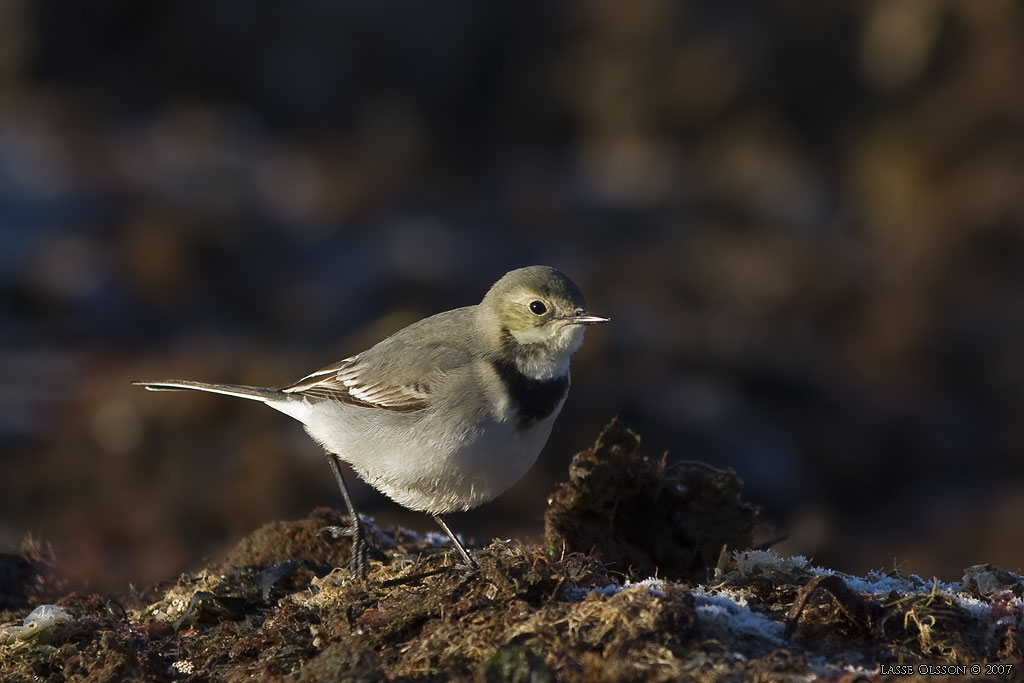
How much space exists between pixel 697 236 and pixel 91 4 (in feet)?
46.5

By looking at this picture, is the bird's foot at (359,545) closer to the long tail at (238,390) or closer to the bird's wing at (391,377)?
the bird's wing at (391,377)

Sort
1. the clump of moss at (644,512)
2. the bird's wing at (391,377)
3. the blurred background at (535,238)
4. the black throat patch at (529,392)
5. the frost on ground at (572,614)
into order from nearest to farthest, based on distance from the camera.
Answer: the frost on ground at (572,614) < the clump of moss at (644,512) < the black throat patch at (529,392) < the bird's wing at (391,377) < the blurred background at (535,238)

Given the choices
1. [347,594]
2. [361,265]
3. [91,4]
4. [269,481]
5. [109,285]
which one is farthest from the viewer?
[91,4]

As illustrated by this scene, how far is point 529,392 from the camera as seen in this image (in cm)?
648

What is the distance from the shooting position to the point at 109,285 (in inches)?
739

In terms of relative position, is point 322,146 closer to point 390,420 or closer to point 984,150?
point 984,150

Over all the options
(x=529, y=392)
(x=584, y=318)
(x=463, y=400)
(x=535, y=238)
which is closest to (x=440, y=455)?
(x=463, y=400)

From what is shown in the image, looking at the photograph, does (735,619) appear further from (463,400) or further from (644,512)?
(463,400)

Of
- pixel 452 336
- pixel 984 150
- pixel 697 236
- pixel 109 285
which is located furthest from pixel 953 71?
pixel 452 336

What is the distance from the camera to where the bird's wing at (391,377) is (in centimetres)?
672

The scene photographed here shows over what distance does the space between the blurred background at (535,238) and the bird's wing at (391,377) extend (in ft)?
13.9

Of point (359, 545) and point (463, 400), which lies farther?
point (359, 545)

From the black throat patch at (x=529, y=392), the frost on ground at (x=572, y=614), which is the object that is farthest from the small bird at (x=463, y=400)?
the frost on ground at (x=572, y=614)

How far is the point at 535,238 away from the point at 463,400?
17030mm
